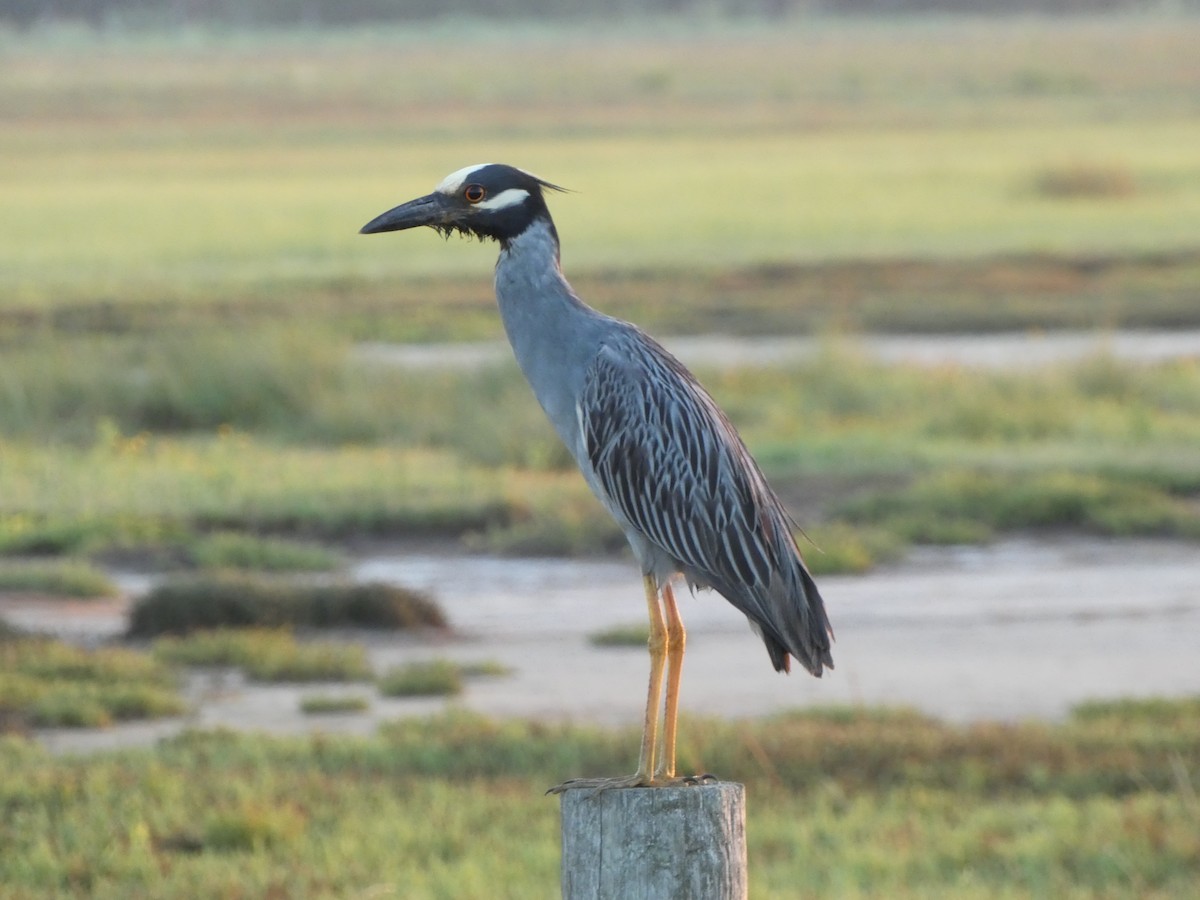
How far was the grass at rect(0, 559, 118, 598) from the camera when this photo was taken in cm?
1320

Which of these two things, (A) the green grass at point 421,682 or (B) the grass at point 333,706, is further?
(A) the green grass at point 421,682

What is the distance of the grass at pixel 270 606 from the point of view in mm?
11836

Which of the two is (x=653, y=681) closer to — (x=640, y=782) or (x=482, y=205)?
(x=640, y=782)

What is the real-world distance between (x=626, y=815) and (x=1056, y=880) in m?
3.22

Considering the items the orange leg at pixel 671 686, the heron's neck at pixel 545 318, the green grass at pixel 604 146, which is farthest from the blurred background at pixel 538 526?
the heron's neck at pixel 545 318

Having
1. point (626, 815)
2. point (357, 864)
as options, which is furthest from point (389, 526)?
point (626, 815)

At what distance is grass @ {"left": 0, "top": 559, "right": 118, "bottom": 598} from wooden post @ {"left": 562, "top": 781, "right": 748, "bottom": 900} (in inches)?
364

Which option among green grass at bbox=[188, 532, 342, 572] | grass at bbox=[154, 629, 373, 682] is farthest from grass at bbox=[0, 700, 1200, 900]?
green grass at bbox=[188, 532, 342, 572]

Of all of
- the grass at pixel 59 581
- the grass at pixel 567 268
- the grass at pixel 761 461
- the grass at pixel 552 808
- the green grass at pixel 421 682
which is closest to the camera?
the grass at pixel 552 808

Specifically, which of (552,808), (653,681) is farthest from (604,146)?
(653,681)

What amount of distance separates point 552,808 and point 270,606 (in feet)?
13.7

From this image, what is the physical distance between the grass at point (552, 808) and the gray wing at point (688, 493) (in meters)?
2.05

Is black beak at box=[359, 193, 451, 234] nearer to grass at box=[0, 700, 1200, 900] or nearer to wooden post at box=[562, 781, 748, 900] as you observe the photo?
wooden post at box=[562, 781, 748, 900]

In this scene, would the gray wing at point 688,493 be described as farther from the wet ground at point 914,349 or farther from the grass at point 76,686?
the wet ground at point 914,349
